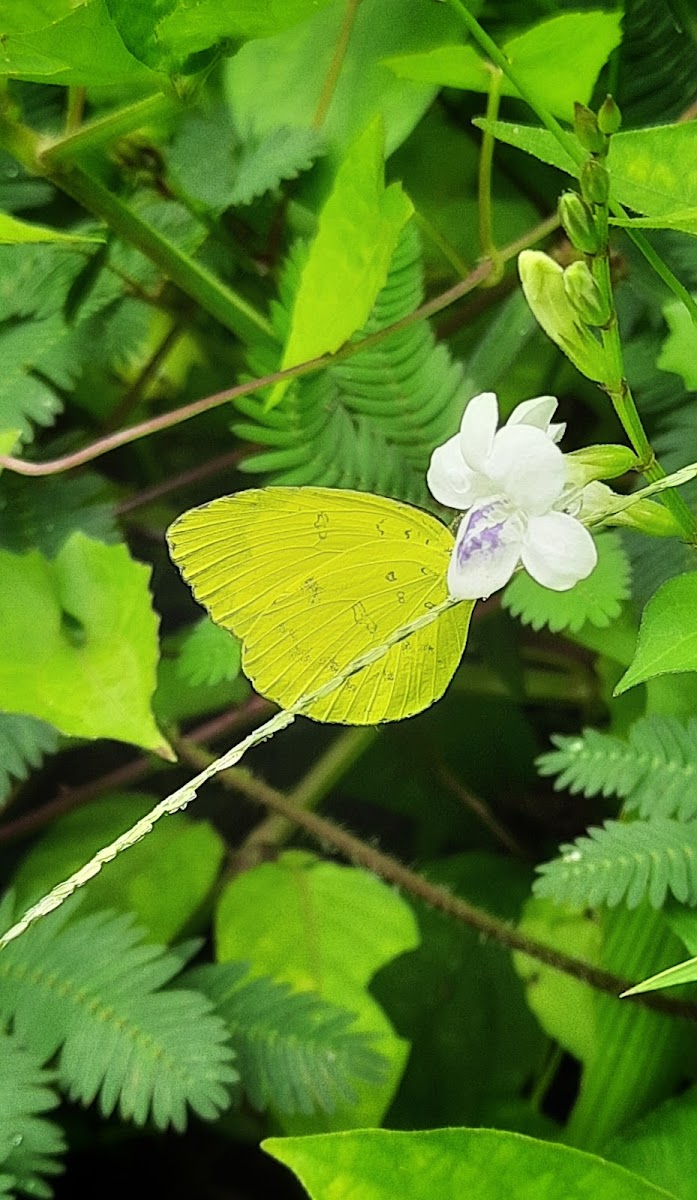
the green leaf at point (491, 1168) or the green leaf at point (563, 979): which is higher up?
the green leaf at point (491, 1168)

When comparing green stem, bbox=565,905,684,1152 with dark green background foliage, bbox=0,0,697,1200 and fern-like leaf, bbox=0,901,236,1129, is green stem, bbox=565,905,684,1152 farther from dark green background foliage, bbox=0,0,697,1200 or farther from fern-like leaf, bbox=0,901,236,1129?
fern-like leaf, bbox=0,901,236,1129

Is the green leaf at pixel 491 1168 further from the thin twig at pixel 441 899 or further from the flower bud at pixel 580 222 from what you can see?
the flower bud at pixel 580 222

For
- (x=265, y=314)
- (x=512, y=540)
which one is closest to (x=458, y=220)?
(x=265, y=314)

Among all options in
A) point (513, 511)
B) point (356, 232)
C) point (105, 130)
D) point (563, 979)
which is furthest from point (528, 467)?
point (563, 979)

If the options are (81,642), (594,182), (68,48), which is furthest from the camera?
(81,642)

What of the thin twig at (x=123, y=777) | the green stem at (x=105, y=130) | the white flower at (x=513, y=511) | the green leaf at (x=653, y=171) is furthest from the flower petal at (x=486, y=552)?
the thin twig at (x=123, y=777)

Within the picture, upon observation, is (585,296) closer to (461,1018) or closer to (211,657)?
(211,657)
